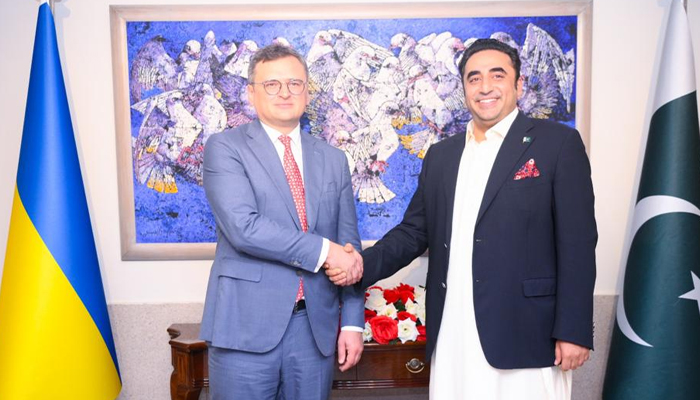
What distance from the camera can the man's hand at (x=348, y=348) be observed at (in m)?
2.14

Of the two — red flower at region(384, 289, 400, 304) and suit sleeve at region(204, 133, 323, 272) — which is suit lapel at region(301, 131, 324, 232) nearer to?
suit sleeve at region(204, 133, 323, 272)

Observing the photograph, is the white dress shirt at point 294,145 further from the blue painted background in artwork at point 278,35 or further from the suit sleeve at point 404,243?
the blue painted background in artwork at point 278,35

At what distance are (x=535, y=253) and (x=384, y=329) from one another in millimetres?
825

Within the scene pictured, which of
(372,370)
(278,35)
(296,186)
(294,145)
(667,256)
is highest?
(278,35)

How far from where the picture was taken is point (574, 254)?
1842 mm

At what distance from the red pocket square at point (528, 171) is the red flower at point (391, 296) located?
37.2 inches

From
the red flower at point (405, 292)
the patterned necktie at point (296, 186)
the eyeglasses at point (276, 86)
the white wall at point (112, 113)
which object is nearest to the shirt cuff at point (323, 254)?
the patterned necktie at point (296, 186)

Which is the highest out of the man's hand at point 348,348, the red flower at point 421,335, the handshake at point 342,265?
the handshake at point 342,265

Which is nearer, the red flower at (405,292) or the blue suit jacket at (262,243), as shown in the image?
the blue suit jacket at (262,243)

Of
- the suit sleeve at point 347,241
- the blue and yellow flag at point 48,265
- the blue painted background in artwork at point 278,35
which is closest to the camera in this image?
the suit sleeve at point 347,241

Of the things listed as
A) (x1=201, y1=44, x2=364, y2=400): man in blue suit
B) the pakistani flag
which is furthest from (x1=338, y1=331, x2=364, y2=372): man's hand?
the pakistani flag

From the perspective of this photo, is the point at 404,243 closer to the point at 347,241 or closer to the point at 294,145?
the point at 347,241

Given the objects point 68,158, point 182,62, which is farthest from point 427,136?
point 68,158

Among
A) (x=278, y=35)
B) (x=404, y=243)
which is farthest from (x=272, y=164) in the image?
(x=278, y=35)
